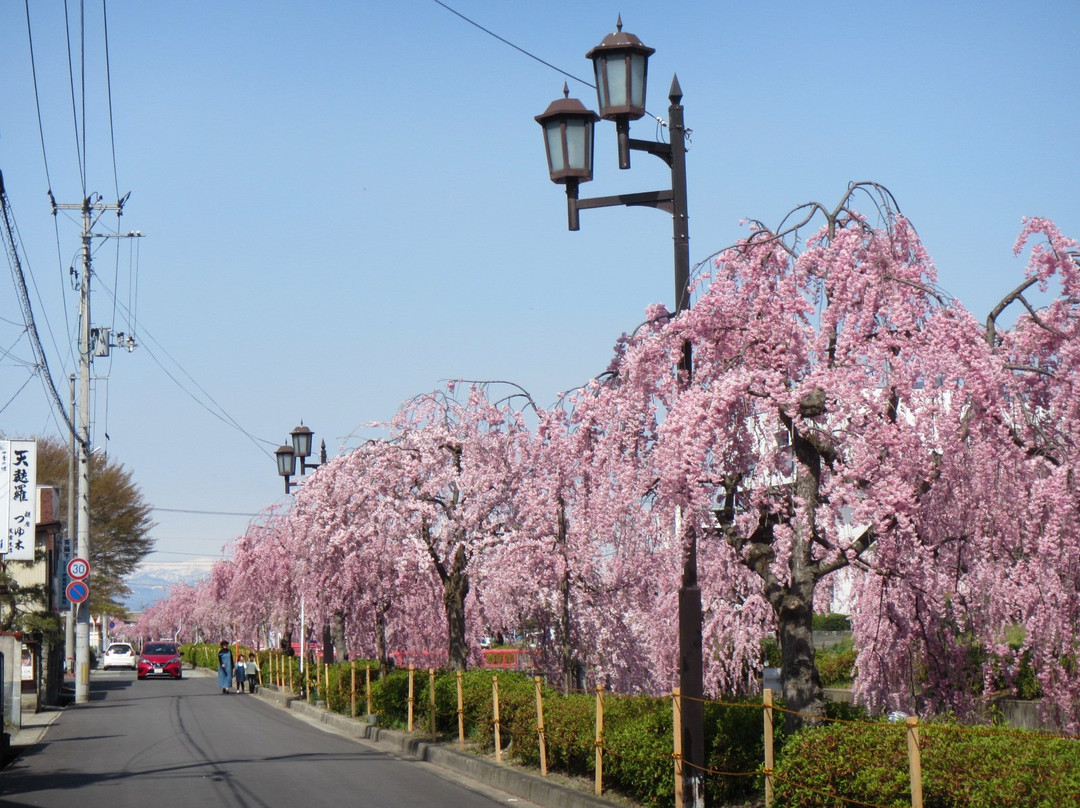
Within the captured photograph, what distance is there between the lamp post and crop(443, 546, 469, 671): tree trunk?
39.1 ft

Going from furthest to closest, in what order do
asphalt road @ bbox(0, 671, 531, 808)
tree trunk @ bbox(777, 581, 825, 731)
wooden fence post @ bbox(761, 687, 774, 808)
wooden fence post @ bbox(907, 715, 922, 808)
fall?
1. asphalt road @ bbox(0, 671, 531, 808)
2. tree trunk @ bbox(777, 581, 825, 731)
3. wooden fence post @ bbox(761, 687, 774, 808)
4. wooden fence post @ bbox(907, 715, 922, 808)

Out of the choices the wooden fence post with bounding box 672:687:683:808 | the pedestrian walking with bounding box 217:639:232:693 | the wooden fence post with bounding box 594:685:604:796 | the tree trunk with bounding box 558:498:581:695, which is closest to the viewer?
the wooden fence post with bounding box 672:687:683:808

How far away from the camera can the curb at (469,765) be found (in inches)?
521

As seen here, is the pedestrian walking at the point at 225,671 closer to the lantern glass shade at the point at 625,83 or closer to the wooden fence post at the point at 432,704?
the wooden fence post at the point at 432,704

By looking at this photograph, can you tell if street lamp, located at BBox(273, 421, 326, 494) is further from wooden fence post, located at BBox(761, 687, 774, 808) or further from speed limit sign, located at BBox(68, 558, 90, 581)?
wooden fence post, located at BBox(761, 687, 774, 808)

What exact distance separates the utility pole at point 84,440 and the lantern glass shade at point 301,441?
9.67 meters

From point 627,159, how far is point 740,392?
2284 mm

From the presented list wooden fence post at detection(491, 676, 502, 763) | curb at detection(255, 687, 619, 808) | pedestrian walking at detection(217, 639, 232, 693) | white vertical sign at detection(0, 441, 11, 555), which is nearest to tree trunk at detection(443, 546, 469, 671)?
curb at detection(255, 687, 619, 808)

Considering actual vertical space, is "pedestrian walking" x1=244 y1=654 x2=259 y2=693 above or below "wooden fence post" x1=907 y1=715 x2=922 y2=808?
below

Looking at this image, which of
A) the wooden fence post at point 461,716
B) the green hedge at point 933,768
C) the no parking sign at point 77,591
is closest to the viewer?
the green hedge at point 933,768

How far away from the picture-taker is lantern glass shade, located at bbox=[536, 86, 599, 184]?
1116cm

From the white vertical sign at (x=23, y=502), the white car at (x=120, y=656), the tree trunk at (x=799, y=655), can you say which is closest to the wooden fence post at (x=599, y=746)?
the tree trunk at (x=799, y=655)

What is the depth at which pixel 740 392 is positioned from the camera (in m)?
10.6

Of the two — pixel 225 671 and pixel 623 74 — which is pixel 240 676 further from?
pixel 623 74
